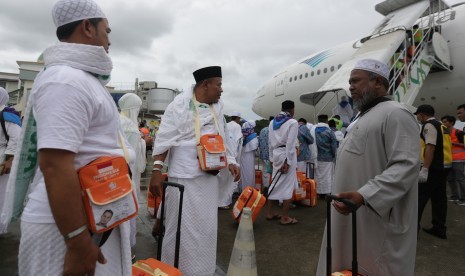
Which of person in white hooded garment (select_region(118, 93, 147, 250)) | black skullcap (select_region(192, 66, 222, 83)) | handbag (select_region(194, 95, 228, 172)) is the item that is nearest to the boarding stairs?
black skullcap (select_region(192, 66, 222, 83))

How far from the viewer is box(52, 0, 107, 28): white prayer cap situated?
4.36ft

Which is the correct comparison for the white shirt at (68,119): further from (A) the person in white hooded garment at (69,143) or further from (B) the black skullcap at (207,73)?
(B) the black skullcap at (207,73)

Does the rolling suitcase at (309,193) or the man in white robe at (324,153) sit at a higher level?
the man in white robe at (324,153)

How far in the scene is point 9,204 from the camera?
4.33ft

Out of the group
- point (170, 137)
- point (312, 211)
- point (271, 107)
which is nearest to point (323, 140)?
point (312, 211)

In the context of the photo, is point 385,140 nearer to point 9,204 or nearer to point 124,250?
point 124,250

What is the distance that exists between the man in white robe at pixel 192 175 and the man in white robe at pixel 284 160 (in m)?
2.16

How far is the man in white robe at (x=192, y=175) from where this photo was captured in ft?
8.73

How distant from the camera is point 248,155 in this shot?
6898mm

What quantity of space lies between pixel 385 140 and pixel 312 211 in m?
4.18

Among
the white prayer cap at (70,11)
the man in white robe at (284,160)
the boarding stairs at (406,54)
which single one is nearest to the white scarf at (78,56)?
the white prayer cap at (70,11)

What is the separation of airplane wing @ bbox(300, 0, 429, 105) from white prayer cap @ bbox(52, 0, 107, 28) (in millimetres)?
6878

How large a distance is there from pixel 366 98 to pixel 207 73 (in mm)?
1535

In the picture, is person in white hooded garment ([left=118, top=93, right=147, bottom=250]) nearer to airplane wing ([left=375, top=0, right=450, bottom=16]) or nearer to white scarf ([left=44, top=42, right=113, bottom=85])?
white scarf ([left=44, top=42, right=113, bottom=85])
